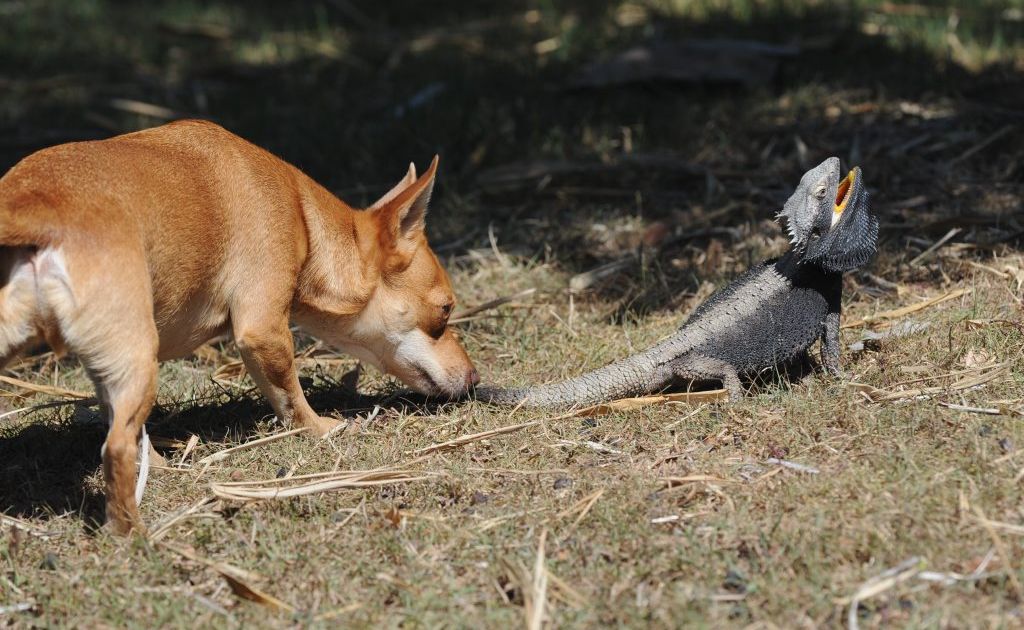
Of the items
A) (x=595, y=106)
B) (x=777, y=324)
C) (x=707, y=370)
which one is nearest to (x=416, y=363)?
(x=707, y=370)

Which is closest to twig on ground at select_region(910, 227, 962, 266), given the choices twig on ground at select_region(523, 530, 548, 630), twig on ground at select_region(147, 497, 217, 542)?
twig on ground at select_region(523, 530, 548, 630)

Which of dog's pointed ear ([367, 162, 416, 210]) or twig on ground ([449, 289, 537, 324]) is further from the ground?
dog's pointed ear ([367, 162, 416, 210])

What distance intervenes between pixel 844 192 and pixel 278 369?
8.23 feet

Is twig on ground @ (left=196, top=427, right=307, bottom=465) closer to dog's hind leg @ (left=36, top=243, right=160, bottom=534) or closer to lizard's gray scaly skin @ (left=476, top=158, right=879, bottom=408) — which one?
dog's hind leg @ (left=36, top=243, right=160, bottom=534)

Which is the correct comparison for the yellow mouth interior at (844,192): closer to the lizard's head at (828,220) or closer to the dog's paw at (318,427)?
the lizard's head at (828,220)

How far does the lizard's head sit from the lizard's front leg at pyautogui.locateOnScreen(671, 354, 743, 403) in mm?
574

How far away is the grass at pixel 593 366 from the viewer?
12.7ft

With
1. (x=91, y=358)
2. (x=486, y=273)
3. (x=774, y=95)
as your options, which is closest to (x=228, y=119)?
(x=486, y=273)

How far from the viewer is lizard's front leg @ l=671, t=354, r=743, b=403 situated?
16.8 ft

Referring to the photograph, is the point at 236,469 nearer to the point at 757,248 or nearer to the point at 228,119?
the point at 757,248

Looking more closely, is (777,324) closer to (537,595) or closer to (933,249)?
(933,249)

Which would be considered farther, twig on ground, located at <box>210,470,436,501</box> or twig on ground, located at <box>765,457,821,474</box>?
twig on ground, located at <box>210,470,436,501</box>

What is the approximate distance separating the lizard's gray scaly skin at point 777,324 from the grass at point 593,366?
0.58 feet

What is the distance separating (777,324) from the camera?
5180 millimetres
